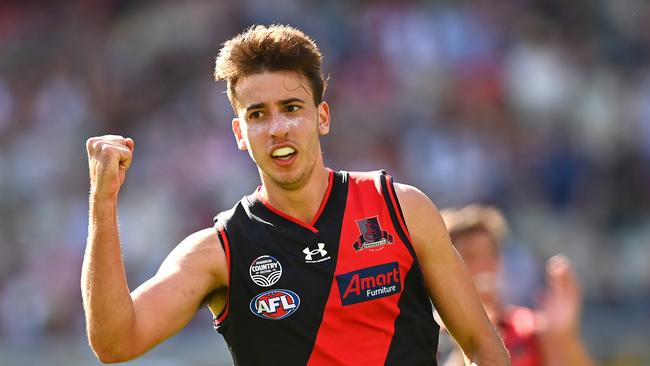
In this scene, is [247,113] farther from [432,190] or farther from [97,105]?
[97,105]

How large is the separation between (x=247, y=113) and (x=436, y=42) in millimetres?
9319

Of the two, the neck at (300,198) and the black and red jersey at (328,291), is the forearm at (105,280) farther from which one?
the neck at (300,198)

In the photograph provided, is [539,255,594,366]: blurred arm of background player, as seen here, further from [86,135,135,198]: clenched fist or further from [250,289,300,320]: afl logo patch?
[86,135,135,198]: clenched fist

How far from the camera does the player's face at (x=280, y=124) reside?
4520 millimetres

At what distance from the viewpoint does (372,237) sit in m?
4.57

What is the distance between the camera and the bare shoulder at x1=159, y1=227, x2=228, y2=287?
14.5 ft

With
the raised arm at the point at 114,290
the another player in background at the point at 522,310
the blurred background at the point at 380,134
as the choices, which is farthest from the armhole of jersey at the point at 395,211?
the blurred background at the point at 380,134

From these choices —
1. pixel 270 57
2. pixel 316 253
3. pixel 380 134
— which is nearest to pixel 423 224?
pixel 316 253

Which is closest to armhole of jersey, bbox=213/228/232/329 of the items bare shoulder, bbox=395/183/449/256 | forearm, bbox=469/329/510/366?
bare shoulder, bbox=395/183/449/256

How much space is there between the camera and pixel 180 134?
549 inches

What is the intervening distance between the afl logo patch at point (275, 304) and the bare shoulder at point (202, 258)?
6.1 inches

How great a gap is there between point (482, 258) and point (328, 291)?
2.76 m

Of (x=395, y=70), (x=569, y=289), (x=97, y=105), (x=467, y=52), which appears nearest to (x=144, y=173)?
(x=97, y=105)

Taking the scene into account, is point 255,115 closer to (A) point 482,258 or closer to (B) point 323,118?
(B) point 323,118
